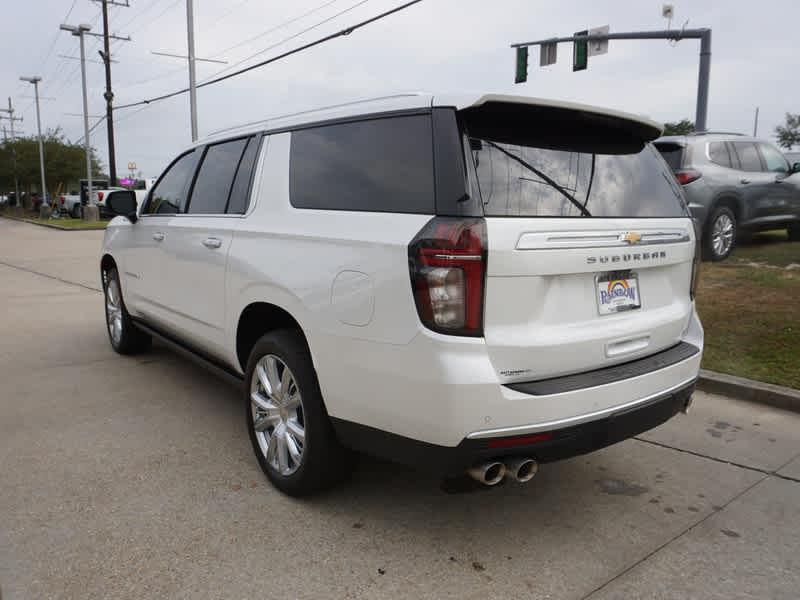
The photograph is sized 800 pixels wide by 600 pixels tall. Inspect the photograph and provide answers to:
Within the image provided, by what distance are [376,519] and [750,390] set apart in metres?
3.07

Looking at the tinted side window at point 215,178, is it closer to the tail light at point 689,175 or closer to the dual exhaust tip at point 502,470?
the dual exhaust tip at point 502,470

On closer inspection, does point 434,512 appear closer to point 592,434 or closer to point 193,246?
point 592,434

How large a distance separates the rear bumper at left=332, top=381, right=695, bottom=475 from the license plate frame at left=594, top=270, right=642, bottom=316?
41 centimetres

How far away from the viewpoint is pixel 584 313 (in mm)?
2660

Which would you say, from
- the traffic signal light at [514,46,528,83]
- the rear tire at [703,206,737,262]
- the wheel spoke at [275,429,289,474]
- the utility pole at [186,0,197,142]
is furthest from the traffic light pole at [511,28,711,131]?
the wheel spoke at [275,429,289,474]

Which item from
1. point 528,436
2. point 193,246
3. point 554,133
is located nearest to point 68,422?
point 193,246

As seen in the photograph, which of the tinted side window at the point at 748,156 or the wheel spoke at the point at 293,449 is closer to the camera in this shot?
the wheel spoke at the point at 293,449

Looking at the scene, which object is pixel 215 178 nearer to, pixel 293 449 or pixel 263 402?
pixel 263 402

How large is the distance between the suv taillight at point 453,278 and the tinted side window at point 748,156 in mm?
9229

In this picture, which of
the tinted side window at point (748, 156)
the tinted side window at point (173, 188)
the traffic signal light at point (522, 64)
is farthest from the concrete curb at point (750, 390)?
the traffic signal light at point (522, 64)

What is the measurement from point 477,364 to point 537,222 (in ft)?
1.93

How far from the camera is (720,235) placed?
381 inches

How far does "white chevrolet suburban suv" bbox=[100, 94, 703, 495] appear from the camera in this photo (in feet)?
7.92

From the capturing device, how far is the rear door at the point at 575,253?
2457mm
